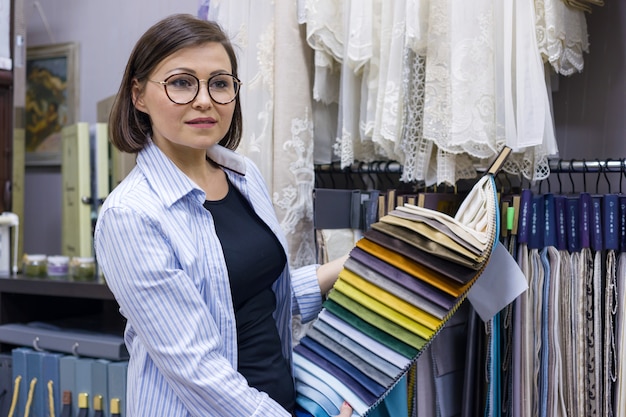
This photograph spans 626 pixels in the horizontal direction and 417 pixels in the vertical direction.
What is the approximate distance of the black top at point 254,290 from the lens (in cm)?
110

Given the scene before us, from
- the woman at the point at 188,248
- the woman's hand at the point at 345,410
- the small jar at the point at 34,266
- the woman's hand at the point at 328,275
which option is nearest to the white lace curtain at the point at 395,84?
the woman's hand at the point at 328,275

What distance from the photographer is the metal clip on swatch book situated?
Result: 114cm

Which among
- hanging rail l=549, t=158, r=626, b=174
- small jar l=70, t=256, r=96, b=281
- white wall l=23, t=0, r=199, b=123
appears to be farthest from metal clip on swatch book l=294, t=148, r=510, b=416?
white wall l=23, t=0, r=199, b=123

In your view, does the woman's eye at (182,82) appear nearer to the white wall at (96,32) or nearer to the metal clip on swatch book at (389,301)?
the metal clip on swatch book at (389,301)

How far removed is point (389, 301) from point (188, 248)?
0.37 metres

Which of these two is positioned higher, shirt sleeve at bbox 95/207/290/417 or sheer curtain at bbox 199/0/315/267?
sheer curtain at bbox 199/0/315/267

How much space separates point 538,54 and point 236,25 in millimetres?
710

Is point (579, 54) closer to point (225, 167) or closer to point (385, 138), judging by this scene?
point (385, 138)

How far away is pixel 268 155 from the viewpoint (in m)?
1.61

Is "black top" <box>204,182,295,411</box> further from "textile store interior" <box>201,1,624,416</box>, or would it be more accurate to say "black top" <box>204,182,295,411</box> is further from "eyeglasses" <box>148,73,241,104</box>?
"textile store interior" <box>201,1,624,416</box>

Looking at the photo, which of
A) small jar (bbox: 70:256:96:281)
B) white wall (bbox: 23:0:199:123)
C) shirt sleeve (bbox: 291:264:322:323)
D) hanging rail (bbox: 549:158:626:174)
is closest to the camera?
shirt sleeve (bbox: 291:264:322:323)

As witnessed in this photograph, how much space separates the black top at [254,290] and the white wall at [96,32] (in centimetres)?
137

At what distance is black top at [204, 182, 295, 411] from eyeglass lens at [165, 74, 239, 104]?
0.59ft

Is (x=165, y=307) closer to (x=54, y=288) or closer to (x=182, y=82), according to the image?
(x=182, y=82)
